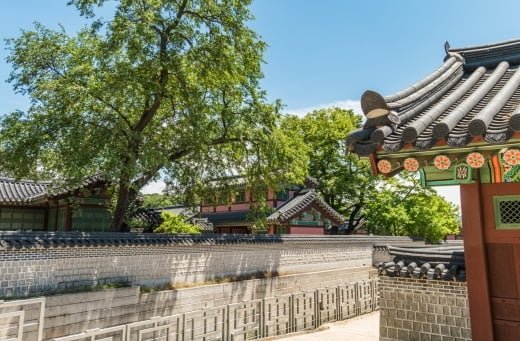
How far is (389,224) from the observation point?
24.1m

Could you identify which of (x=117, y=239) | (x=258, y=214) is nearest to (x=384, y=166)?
(x=117, y=239)

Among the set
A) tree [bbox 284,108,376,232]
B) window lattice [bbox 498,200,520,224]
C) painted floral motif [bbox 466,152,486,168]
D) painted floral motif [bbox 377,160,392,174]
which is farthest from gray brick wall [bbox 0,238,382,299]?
tree [bbox 284,108,376,232]

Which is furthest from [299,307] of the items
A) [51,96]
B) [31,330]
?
[51,96]

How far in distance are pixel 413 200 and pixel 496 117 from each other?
23.3 metres

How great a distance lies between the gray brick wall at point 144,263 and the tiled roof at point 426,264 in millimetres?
6583

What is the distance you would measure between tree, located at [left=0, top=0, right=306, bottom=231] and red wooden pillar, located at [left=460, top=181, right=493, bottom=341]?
774cm

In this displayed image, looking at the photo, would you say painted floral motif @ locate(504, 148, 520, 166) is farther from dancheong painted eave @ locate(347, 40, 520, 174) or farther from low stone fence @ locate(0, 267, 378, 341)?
low stone fence @ locate(0, 267, 378, 341)

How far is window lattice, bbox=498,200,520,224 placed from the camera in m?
3.46

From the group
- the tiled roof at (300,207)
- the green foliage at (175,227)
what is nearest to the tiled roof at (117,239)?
the green foliage at (175,227)

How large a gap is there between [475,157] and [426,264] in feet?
7.96

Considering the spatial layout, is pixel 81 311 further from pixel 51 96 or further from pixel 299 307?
pixel 299 307

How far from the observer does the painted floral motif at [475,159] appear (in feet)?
8.95

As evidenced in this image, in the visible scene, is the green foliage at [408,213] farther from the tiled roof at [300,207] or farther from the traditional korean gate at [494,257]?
the traditional korean gate at [494,257]

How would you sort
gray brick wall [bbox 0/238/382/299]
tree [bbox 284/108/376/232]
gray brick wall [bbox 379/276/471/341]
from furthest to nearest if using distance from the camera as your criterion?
1. tree [bbox 284/108/376/232]
2. gray brick wall [bbox 0/238/382/299]
3. gray brick wall [bbox 379/276/471/341]
